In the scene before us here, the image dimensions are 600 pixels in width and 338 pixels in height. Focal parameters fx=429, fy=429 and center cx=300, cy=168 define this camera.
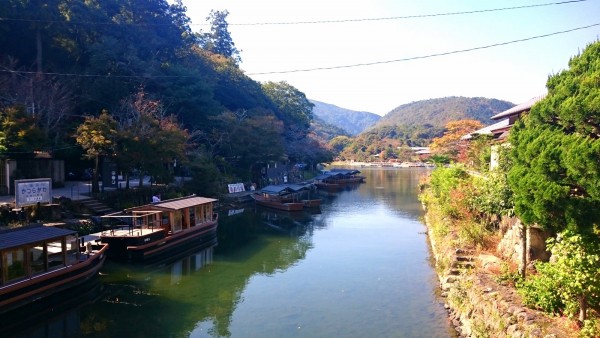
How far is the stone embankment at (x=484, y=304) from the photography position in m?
9.68

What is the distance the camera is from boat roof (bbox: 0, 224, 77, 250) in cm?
1423

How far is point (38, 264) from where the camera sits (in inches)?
610

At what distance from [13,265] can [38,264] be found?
1085 millimetres

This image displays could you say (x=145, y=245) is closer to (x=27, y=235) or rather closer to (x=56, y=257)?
(x=56, y=257)

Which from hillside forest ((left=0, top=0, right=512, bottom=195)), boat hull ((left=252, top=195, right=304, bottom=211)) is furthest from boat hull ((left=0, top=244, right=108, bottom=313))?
boat hull ((left=252, top=195, right=304, bottom=211))

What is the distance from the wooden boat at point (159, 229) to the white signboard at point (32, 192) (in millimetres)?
3292

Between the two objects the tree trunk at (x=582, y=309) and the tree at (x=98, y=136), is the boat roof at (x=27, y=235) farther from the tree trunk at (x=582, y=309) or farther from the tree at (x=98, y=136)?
the tree trunk at (x=582, y=309)

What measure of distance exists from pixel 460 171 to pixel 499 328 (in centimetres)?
1615

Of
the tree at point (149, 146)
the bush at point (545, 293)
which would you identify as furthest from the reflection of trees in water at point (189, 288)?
the bush at point (545, 293)

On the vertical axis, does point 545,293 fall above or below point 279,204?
above

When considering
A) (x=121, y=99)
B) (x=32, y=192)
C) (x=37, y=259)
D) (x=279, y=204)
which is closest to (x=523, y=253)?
(x=37, y=259)

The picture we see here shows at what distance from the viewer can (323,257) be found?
75.9 feet

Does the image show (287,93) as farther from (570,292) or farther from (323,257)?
(570,292)

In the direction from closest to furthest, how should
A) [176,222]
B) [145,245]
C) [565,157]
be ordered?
[565,157]
[145,245]
[176,222]
